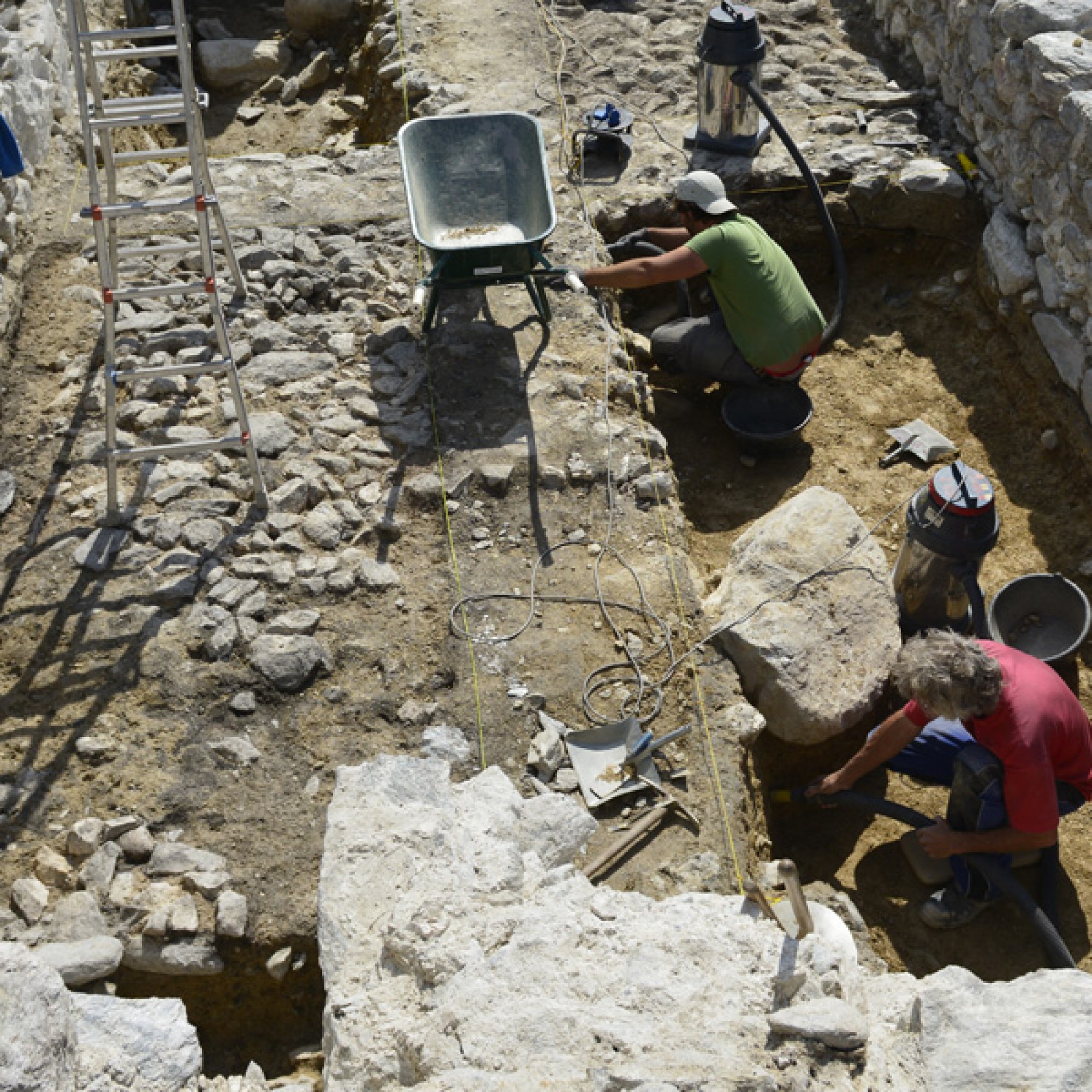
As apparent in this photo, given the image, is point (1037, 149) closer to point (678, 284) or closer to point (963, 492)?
point (678, 284)

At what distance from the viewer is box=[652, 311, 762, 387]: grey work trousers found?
6.18 metres

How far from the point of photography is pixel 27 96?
6.56m

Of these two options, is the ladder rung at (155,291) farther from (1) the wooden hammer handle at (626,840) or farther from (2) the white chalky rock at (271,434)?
(1) the wooden hammer handle at (626,840)

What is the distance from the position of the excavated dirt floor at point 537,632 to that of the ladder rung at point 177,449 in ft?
1.59

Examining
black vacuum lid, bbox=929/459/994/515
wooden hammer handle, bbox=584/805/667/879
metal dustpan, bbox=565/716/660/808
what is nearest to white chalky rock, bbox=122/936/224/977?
wooden hammer handle, bbox=584/805/667/879

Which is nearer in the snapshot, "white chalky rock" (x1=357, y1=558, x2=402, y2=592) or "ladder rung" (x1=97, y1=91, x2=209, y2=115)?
"white chalky rock" (x1=357, y1=558, x2=402, y2=592)

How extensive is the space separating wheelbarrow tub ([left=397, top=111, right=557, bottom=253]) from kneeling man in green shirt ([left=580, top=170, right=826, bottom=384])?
0.59m

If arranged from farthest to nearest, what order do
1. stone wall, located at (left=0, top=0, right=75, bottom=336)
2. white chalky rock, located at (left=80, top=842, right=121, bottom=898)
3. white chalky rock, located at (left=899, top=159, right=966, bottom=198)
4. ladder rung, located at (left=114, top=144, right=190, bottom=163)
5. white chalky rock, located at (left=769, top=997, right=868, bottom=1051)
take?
white chalky rock, located at (left=899, top=159, right=966, bottom=198), stone wall, located at (left=0, top=0, right=75, bottom=336), ladder rung, located at (left=114, top=144, right=190, bottom=163), white chalky rock, located at (left=80, top=842, right=121, bottom=898), white chalky rock, located at (left=769, top=997, right=868, bottom=1051)

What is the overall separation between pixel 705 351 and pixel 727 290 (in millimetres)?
374

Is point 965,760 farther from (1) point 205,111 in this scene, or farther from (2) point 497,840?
(1) point 205,111

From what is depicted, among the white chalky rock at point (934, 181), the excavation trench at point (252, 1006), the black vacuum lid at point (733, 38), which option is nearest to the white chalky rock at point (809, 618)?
the excavation trench at point (252, 1006)

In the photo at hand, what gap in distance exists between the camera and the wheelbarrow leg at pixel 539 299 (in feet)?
19.4

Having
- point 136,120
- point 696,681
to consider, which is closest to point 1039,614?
point 696,681

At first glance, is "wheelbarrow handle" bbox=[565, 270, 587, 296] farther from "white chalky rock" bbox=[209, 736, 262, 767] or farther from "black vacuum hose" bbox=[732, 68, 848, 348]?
"white chalky rock" bbox=[209, 736, 262, 767]
